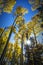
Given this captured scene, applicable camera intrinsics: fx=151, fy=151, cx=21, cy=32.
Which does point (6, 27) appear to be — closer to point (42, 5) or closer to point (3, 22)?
point (3, 22)

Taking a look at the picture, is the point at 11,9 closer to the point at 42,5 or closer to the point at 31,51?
the point at 42,5

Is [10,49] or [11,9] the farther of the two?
[11,9]

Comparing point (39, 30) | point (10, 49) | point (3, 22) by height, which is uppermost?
point (3, 22)

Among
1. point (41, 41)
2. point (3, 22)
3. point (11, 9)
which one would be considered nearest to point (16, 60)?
point (41, 41)

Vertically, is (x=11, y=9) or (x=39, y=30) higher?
(x=11, y=9)

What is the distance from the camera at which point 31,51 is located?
3.02 meters

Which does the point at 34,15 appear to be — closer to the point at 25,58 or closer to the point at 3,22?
the point at 3,22

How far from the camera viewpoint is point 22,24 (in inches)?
130

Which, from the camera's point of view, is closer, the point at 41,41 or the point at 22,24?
the point at 41,41

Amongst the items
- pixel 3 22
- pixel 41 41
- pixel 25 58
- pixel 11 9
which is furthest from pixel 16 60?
pixel 11 9

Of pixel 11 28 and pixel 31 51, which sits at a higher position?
pixel 11 28

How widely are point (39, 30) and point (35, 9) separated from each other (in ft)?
1.61

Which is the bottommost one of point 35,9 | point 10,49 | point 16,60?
point 16,60

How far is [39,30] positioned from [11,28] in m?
0.62
